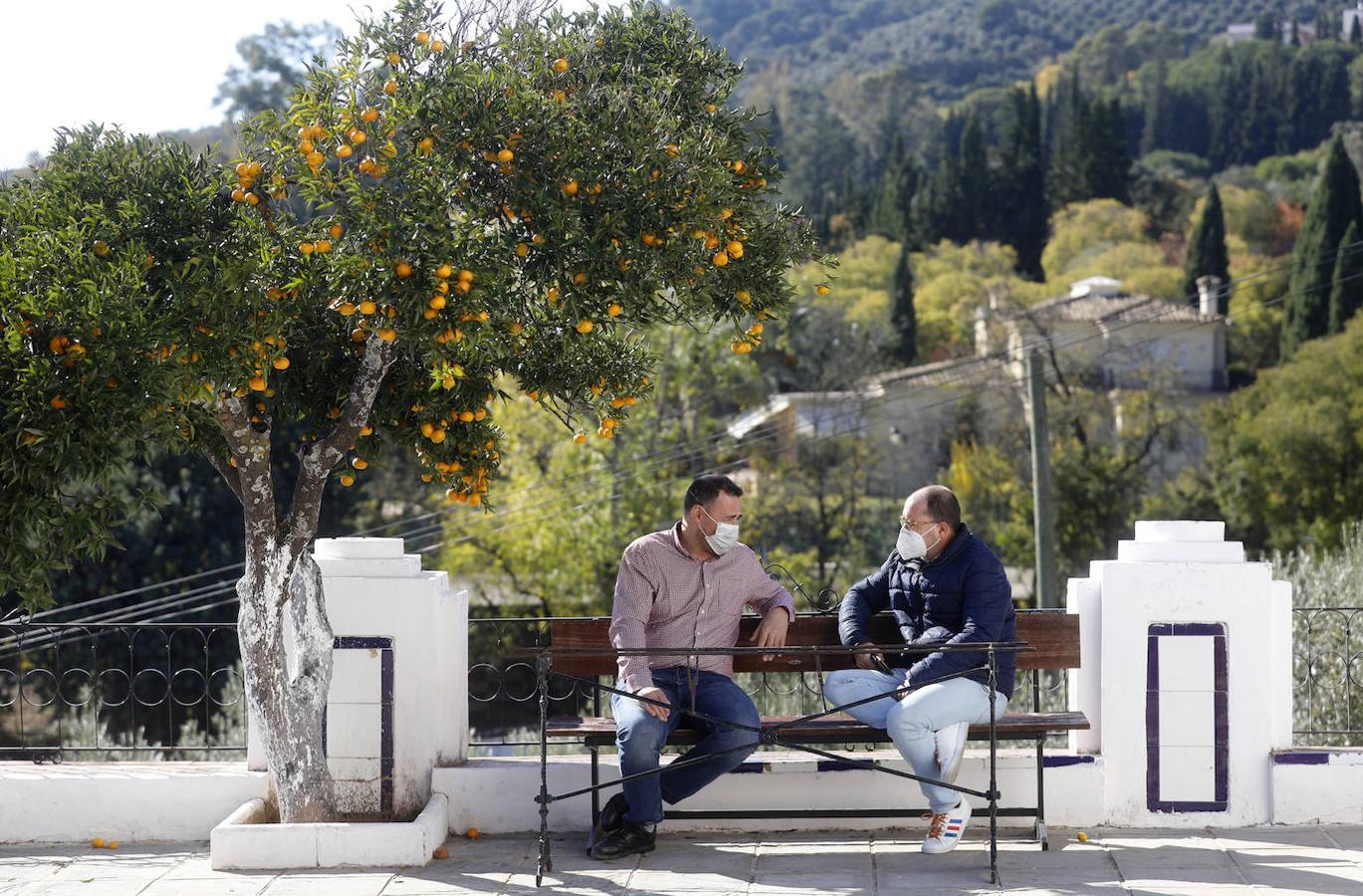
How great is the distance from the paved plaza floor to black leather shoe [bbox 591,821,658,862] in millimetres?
42

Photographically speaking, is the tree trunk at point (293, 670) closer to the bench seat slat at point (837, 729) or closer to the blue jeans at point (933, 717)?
the bench seat slat at point (837, 729)

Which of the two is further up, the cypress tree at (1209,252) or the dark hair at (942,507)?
the cypress tree at (1209,252)

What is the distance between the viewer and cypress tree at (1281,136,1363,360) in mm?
51469

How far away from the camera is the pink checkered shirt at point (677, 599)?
5621mm

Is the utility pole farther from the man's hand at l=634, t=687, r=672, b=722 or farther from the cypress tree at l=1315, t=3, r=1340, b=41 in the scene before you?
the cypress tree at l=1315, t=3, r=1340, b=41

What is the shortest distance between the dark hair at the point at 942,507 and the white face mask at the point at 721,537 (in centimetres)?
72

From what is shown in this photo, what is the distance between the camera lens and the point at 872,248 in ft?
232

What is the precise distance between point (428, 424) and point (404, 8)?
1.52 metres

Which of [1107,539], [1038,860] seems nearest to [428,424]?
[1038,860]

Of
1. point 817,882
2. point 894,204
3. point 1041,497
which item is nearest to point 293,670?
point 817,882

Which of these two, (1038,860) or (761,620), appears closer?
(1038,860)

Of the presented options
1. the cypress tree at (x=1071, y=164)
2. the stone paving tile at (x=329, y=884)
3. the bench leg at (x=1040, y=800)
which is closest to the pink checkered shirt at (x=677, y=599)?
the bench leg at (x=1040, y=800)

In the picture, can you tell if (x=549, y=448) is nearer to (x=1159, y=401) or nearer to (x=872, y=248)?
(x=1159, y=401)

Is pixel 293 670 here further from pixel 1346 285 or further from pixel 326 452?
pixel 1346 285
